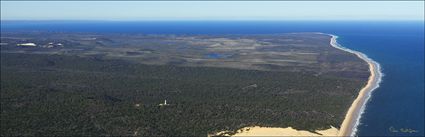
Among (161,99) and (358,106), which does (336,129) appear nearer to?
(358,106)

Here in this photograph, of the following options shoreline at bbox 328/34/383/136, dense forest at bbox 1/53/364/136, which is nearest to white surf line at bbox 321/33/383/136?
shoreline at bbox 328/34/383/136

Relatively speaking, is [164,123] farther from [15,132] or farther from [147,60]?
[147,60]

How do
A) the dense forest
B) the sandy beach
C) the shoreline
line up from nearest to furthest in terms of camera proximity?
the sandy beach
the dense forest
the shoreline

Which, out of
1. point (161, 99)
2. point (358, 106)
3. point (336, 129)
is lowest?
point (336, 129)

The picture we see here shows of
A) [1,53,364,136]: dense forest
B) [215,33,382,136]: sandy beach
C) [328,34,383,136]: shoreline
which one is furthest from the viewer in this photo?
[328,34,383,136]: shoreline

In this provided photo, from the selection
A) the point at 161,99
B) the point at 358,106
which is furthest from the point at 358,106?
the point at 161,99

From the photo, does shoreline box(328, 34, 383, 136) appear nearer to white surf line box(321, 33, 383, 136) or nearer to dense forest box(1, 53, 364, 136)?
white surf line box(321, 33, 383, 136)

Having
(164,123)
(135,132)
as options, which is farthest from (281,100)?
(135,132)

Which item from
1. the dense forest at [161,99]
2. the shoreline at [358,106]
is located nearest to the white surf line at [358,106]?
the shoreline at [358,106]
